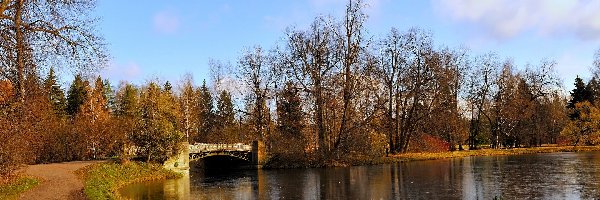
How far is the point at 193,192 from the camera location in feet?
93.4

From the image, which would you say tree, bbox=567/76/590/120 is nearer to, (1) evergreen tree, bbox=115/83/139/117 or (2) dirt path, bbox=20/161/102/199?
(1) evergreen tree, bbox=115/83/139/117

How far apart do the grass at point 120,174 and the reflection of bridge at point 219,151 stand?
507 centimetres

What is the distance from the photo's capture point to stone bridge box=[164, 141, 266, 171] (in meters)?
41.9

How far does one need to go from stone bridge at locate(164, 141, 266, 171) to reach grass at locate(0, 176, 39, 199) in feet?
56.9

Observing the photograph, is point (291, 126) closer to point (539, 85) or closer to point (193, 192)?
point (193, 192)

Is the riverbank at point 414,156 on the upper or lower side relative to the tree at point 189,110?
lower

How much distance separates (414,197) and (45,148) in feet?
108

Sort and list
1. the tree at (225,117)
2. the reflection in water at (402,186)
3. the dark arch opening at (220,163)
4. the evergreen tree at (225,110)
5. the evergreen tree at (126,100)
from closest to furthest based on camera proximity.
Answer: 1. the reflection in water at (402,186)
2. the dark arch opening at (220,163)
3. the tree at (225,117)
4. the evergreen tree at (225,110)
5. the evergreen tree at (126,100)

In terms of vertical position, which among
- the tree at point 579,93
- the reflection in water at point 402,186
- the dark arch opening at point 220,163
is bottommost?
the reflection in water at point 402,186

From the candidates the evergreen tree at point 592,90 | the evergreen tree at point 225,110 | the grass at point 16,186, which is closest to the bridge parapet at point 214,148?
the evergreen tree at point 225,110

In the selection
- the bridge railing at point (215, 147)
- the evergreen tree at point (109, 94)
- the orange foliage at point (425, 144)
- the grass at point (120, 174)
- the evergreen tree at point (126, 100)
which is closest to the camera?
the grass at point (120, 174)

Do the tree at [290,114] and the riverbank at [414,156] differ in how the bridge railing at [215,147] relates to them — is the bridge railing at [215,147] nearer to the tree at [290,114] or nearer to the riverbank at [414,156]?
the riverbank at [414,156]

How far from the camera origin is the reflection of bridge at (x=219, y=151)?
4469cm

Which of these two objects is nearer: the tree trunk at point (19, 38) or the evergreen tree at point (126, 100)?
the tree trunk at point (19, 38)
